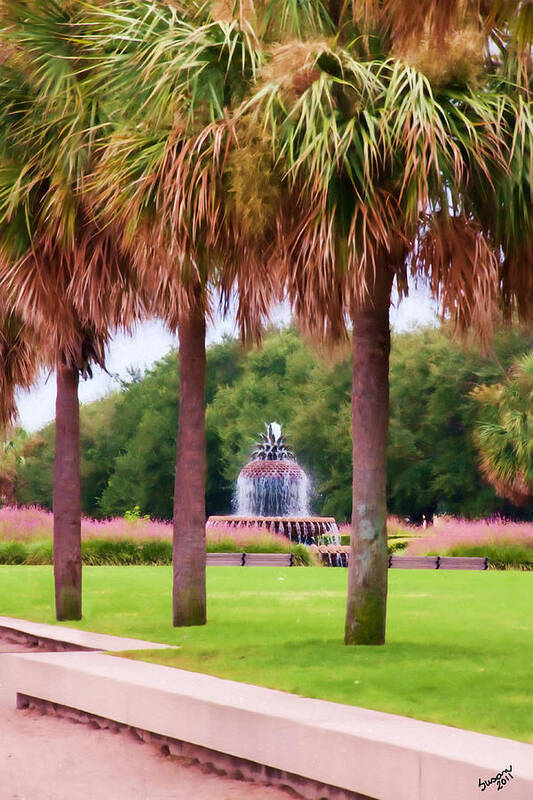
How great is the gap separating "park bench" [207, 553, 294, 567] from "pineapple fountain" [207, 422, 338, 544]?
574 centimetres

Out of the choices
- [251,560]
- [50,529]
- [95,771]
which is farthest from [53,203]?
[50,529]

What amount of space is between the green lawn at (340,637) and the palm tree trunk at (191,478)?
0.59 metres

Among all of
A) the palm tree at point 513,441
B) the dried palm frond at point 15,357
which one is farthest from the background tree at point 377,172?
the palm tree at point 513,441

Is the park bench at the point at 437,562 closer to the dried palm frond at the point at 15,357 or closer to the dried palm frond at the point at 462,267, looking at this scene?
the dried palm frond at the point at 15,357

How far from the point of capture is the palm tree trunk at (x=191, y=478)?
1519 centimetres

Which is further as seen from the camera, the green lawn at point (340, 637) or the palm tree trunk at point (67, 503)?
the palm tree trunk at point (67, 503)

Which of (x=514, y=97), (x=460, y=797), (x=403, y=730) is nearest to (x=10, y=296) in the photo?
(x=514, y=97)

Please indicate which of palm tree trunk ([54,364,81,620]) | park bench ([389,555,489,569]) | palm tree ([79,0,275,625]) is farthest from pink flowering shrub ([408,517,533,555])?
palm tree ([79,0,275,625])

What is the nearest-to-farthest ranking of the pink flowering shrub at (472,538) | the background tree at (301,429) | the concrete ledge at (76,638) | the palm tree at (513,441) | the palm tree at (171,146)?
the palm tree at (171,146)
the concrete ledge at (76,638)
the pink flowering shrub at (472,538)
the palm tree at (513,441)
the background tree at (301,429)

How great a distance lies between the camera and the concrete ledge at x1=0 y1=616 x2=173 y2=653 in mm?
12383

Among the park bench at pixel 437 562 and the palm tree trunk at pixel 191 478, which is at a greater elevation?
the palm tree trunk at pixel 191 478

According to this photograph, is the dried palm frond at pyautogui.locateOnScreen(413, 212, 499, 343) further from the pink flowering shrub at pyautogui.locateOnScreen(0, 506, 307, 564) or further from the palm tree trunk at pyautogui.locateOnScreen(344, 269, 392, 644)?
the pink flowering shrub at pyautogui.locateOnScreen(0, 506, 307, 564)

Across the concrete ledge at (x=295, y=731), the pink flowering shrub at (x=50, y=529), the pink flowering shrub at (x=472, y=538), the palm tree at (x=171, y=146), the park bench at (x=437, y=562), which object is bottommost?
the concrete ledge at (x=295, y=731)

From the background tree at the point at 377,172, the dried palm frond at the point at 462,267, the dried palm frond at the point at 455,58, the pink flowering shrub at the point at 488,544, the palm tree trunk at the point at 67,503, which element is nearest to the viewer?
the dried palm frond at the point at 455,58
